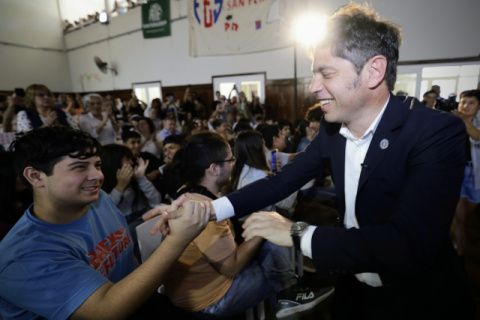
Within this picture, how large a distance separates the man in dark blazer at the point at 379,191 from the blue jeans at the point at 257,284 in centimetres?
55

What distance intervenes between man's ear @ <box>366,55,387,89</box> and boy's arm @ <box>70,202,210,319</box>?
84 centimetres

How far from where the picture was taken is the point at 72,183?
1138 millimetres

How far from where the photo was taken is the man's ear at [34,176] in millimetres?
1079

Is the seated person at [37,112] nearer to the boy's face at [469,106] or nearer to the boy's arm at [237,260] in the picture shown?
the boy's arm at [237,260]

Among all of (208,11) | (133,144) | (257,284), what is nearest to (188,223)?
(257,284)

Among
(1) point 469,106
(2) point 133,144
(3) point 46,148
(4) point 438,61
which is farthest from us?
(4) point 438,61

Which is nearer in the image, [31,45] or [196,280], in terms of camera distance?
[196,280]

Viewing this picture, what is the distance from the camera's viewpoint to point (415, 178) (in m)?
0.82

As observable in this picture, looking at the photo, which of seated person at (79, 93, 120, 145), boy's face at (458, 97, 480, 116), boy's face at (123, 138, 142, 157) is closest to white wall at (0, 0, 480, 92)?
boy's face at (458, 97, 480, 116)

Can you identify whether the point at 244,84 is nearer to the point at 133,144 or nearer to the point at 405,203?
the point at 133,144

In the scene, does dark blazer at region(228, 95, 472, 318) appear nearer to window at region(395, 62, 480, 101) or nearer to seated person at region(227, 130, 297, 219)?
seated person at region(227, 130, 297, 219)

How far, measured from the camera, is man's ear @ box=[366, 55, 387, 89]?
936 millimetres

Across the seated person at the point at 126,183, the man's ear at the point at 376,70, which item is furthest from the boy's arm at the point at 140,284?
the seated person at the point at 126,183

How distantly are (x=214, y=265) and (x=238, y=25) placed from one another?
797 cm
